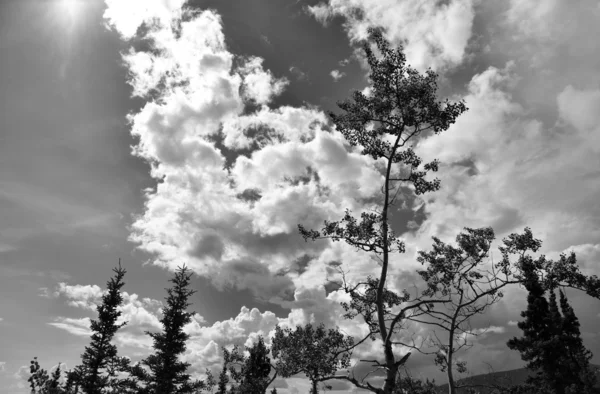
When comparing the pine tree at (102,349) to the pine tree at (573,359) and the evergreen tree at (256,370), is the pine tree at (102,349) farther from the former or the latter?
the pine tree at (573,359)

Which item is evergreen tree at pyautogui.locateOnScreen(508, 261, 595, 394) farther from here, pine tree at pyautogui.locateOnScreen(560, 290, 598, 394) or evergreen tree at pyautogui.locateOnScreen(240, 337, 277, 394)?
evergreen tree at pyautogui.locateOnScreen(240, 337, 277, 394)

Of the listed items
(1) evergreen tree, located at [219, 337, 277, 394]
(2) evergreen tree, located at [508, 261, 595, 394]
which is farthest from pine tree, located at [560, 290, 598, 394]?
(1) evergreen tree, located at [219, 337, 277, 394]

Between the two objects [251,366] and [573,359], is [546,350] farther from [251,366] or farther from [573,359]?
[251,366]

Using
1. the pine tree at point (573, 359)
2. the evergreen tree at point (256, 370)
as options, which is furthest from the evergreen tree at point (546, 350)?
the evergreen tree at point (256, 370)

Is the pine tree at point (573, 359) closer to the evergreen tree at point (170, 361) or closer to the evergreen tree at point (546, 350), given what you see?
the evergreen tree at point (546, 350)

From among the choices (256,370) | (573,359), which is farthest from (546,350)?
(256,370)

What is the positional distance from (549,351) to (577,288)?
32.5m

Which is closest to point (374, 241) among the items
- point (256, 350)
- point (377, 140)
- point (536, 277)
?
point (377, 140)

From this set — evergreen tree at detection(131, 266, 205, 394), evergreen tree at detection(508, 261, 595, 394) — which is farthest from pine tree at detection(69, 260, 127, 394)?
evergreen tree at detection(508, 261, 595, 394)

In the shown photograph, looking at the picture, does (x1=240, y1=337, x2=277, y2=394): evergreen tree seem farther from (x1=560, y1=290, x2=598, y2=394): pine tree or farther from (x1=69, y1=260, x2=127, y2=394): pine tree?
(x1=560, y1=290, x2=598, y2=394): pine tree

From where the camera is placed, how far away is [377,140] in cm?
1297

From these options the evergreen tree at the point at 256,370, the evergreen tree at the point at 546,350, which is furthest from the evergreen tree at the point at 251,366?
the evergreen tree at the point at 546,350

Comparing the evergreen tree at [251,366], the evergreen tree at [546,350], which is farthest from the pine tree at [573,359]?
the evergreen tree at [251,366]

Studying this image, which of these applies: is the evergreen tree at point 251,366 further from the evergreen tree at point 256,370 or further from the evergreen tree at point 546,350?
the evergreen tree at point 546,350
